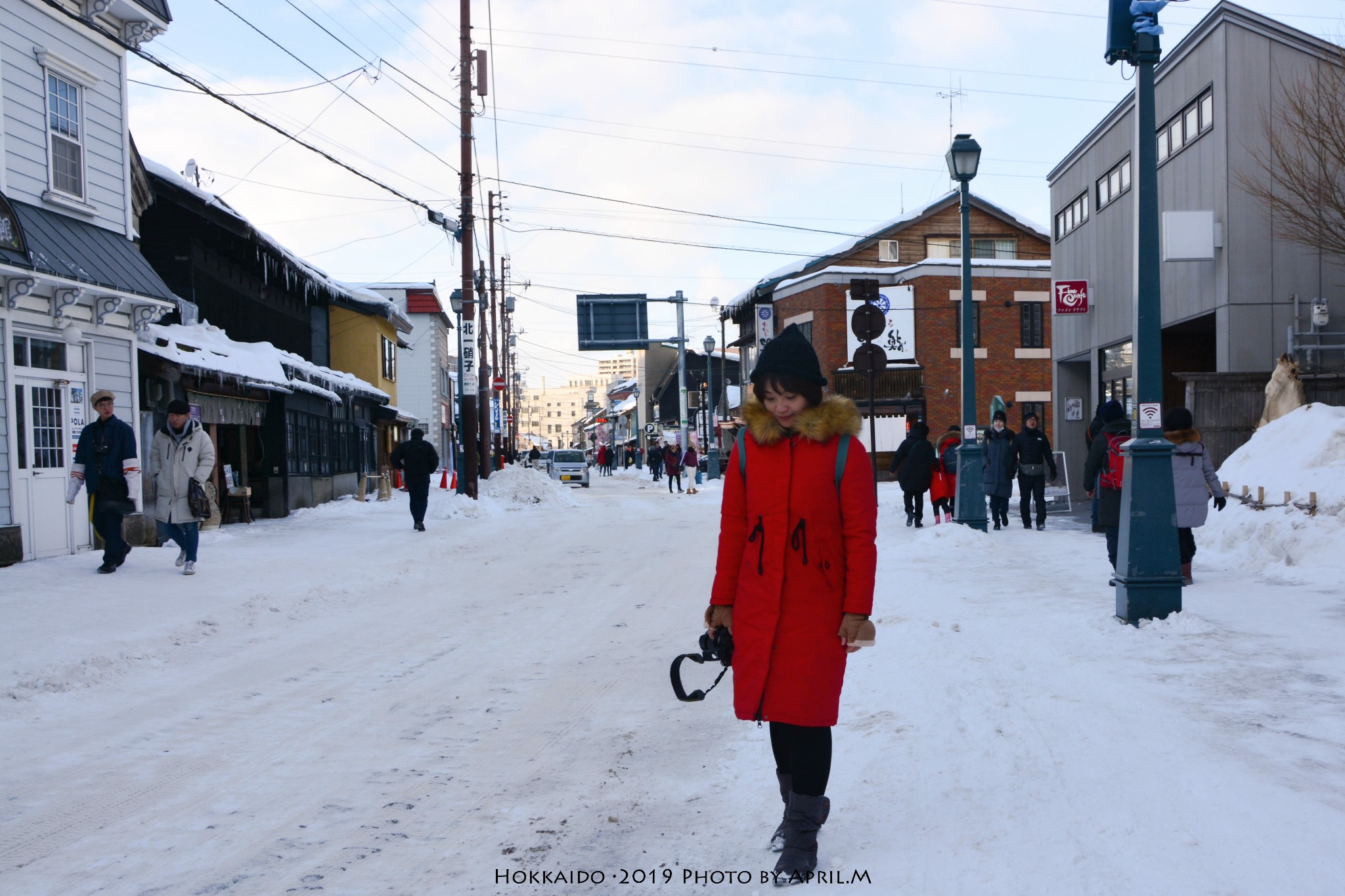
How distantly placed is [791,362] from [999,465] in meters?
12.9

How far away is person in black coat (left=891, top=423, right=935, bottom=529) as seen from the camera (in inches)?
618

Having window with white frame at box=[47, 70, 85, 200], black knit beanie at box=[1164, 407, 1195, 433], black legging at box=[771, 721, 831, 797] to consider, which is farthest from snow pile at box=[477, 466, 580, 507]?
black legging at box=[771, 721, 831, 797]

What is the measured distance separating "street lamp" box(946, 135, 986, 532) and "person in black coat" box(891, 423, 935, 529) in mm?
676

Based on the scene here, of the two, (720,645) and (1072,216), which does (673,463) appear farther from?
(720,645)

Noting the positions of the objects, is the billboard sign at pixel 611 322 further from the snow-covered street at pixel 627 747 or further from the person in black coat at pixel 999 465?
the snow-covered street at pixel 627 747

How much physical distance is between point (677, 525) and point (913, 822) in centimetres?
1489

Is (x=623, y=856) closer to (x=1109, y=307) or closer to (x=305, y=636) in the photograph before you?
(x=305, y=636)

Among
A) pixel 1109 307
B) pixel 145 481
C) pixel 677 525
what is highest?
pixel 1109 307

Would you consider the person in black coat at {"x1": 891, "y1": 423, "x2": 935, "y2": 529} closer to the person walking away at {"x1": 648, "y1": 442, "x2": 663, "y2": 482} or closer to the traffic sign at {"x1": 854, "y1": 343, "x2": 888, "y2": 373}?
the traffic sign at {"x1": 854, "y1": 343, "x2": 888, "y2": 373}

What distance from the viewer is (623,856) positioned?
3541 mm

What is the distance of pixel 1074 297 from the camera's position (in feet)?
68.4

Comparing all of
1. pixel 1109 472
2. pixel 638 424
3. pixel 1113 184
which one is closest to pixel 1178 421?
pixel 1109 472

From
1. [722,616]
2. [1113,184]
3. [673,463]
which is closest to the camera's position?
[722,616]

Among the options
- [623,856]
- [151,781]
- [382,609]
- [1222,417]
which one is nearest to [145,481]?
[382,609]
